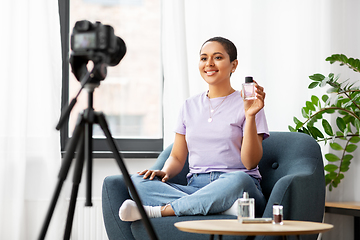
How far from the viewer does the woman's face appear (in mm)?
2107

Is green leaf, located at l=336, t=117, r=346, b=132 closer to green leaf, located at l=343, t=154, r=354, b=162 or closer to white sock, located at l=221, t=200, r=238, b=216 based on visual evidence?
green leaf, located at l=343, t=154, r=354, b=162

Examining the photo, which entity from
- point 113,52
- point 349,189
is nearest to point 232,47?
point 113,52

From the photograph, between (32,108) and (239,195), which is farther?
(32,108)

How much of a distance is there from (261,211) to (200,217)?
0.30 meters

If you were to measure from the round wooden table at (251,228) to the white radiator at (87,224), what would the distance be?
1422mm

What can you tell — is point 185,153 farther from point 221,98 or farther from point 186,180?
point 221,98

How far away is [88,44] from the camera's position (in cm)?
121

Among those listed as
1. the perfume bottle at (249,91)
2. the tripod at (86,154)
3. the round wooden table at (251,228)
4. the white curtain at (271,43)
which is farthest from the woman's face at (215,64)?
the tripod at (86,154)

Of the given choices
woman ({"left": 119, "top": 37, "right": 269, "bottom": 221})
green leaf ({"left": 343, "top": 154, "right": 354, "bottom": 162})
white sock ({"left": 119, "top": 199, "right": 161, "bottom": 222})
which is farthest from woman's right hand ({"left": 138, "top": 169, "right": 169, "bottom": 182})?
green leaf ({"left": 343, "top": 154, "right": 354, "bottom": 162})

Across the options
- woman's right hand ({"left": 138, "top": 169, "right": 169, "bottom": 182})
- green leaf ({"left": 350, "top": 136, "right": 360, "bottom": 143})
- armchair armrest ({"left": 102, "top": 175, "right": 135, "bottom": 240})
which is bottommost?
armchair armrest ({"left": 102, "top": 175, "right": 135, "bottom": 240})

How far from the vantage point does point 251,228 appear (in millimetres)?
1290

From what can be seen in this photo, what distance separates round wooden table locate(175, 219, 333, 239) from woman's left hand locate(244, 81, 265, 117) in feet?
1.87

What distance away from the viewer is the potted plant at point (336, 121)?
→ 245 cm

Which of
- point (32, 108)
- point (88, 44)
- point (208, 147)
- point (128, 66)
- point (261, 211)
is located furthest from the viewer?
point (128, 66)
